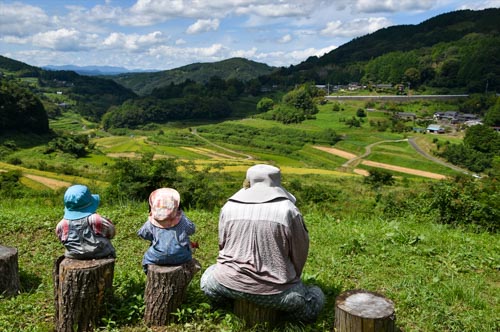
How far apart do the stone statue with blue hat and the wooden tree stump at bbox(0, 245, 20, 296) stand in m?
1.15

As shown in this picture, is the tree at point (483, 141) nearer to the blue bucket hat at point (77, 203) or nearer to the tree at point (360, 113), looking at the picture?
the tree at point (360, 113)

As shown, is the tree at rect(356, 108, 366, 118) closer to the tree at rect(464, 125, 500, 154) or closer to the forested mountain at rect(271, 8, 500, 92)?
the tree at rect(464, 125, 500, 154)

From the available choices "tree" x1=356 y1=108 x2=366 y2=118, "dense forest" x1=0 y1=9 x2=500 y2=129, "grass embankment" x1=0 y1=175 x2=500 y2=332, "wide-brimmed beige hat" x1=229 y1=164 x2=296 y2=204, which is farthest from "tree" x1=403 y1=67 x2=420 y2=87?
"wide-brimmed beige hat" x1=229 y1=164 x2=296 y2=204

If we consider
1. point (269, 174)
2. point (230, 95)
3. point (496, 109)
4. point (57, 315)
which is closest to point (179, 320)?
point (57, 315)

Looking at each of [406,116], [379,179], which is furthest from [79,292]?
[406,116]

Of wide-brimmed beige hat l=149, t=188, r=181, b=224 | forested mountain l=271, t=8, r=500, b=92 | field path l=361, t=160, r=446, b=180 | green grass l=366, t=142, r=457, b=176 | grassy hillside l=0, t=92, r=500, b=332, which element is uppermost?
forested mountain l=271, t=8, r=500, b=92

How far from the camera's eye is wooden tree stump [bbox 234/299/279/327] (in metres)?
3.91

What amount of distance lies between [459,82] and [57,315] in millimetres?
119680

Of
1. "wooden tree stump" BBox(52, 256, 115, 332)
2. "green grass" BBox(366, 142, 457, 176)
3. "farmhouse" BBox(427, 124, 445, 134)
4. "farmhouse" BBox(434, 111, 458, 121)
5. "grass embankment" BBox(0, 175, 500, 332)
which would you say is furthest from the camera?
"farmhouse" BBox(434, 111, 458, 121)

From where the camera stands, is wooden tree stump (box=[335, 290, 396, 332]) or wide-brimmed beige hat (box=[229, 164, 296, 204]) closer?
wooden tree stump (box=[335, 290, 396, 332])

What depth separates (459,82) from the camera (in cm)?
10638

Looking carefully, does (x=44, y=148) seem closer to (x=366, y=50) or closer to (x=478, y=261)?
(x=478, y=261)

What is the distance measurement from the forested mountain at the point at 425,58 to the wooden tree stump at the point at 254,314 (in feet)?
374

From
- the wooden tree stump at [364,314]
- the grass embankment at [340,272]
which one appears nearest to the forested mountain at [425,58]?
the grass embankment at [340,272]
